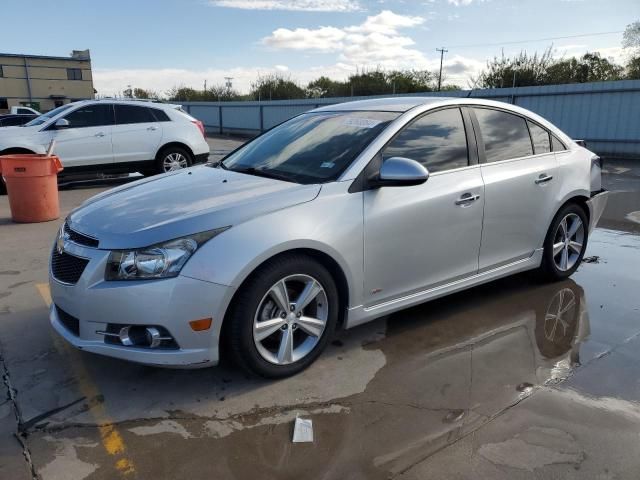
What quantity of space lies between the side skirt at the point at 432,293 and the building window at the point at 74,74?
6244 cm

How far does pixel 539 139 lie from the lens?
4664 millimetres

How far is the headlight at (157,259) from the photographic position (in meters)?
2.83

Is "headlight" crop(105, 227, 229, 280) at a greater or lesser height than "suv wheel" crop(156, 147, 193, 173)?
greater

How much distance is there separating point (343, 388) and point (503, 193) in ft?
6.72

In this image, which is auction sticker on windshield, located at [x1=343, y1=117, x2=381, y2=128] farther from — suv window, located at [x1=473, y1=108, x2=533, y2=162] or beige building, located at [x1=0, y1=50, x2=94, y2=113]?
beige building, located at [x1=0, y1=50, x2=94, y2=113]

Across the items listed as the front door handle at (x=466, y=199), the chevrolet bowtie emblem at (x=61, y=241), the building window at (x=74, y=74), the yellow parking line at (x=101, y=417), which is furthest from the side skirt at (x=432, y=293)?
the building window at (x=74, y=74)

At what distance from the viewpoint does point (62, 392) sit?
10.3 ft

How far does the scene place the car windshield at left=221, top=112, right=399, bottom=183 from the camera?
11.7 feet

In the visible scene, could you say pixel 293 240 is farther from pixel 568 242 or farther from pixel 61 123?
pixel 61 123

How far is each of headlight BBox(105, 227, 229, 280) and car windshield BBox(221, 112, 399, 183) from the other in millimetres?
942

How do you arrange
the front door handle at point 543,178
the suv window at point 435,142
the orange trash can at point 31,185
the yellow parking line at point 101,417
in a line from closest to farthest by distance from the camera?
1. the yellow parking line at point 101,417
2. the suv window at point 435,142
3. the front door handle at point 543,178
4. the orange trash can at point 31,185

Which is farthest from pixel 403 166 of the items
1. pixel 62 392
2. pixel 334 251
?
pixel 62 392

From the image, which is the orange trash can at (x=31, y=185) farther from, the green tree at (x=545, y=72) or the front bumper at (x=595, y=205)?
the green tree at (x=545, y=72)

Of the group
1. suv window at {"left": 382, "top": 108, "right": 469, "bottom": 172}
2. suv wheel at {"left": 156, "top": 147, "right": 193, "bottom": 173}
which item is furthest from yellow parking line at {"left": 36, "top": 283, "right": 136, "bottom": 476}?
suv wheel at {"left": 156, "top": 147, "right": 193, "bottom": 173}
